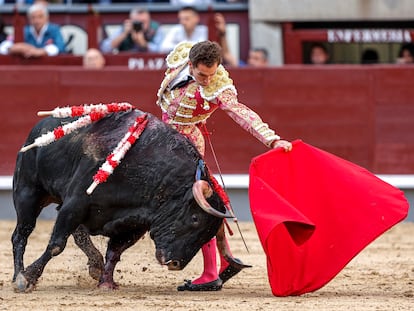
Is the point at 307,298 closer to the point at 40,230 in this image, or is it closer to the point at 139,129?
the point at 139,129

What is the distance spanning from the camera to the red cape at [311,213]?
4.98m

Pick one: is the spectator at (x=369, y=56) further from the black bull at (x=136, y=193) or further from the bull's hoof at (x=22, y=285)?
the bull's hoof at (x=22, y=285)

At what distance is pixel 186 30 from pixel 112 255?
145 inches

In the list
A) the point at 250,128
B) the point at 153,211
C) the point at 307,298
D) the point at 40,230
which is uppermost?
the point at 250,128

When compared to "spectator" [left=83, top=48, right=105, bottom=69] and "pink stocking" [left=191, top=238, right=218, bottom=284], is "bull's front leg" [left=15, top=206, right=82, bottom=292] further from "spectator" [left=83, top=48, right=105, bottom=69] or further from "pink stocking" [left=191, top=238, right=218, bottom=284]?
"spectator" [left=83, top=48, right=105, bottom=69]

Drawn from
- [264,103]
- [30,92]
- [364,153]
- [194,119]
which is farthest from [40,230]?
[194,119]

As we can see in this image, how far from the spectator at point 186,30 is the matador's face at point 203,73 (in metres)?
3.55

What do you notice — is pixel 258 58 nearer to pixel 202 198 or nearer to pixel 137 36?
pixel 137 36

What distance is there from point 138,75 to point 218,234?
134 inches

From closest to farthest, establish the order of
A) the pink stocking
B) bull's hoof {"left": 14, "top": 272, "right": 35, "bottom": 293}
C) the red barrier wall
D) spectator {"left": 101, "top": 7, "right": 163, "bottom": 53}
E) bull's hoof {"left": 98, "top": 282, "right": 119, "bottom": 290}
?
bull's hoof {"left": 14, "top": 272, "right": 35, "bottom": 293}
bull's hoof {"left": 98, "top": 282, "right": 119, "bottom": 290}
the pink stocking
the red barrier wall
spectator {"left": 101, "top": 7, "right": 163, "bottom": 53}

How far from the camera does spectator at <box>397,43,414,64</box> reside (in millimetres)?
9109

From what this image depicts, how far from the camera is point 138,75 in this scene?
8.42m

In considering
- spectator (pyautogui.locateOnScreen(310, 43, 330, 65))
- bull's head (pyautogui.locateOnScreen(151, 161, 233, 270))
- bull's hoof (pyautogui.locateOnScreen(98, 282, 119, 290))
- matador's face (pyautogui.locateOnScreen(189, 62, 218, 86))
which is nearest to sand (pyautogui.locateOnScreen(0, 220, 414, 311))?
bull's hoof (pyautogui.locateOnScreen(98, 282, 119, 290))

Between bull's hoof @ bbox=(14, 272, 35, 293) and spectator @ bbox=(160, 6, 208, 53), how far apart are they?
12.5ft
